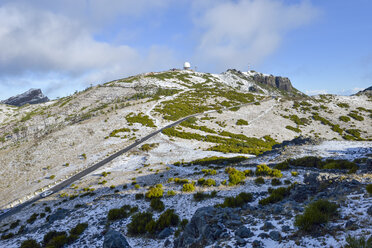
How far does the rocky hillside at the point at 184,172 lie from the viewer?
32.1ft

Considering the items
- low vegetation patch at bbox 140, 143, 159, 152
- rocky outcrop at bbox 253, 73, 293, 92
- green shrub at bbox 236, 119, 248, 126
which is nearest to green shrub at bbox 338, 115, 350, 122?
green shrub at bbox 236, 119, 248, 126

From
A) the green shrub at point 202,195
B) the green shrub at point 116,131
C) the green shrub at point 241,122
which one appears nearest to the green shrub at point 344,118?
the green shrub at point 241,122

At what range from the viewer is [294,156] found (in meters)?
23.0

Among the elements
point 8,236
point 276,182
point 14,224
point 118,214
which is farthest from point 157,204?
point 14,224

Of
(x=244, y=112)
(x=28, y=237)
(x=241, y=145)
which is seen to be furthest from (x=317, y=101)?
(x=28, y=237)

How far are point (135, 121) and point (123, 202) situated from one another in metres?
37.2

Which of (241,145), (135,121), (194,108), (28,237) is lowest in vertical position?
(28,237)

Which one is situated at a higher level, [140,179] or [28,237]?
[140,179]

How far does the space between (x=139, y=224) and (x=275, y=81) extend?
649 feet

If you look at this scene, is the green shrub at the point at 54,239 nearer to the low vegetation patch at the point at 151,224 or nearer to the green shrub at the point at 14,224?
the low vegetation patch at the point at 151,224

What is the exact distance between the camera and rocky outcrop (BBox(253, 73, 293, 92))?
177875mm

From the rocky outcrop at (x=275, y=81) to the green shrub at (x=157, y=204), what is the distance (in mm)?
183275

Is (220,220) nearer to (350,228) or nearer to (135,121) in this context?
(350,228)

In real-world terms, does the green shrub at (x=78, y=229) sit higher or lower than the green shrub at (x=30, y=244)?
higher
